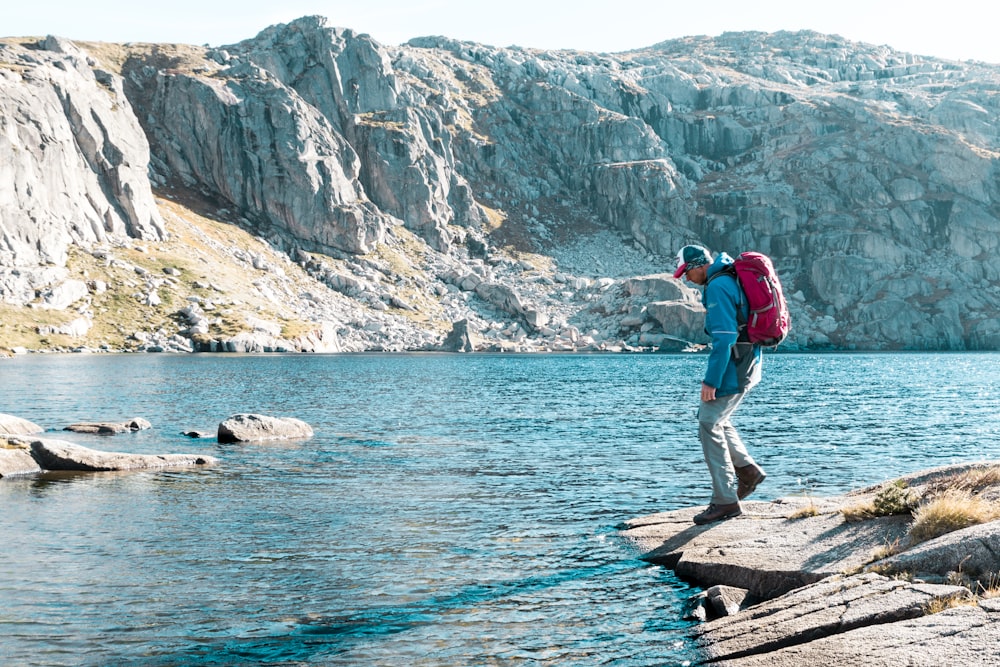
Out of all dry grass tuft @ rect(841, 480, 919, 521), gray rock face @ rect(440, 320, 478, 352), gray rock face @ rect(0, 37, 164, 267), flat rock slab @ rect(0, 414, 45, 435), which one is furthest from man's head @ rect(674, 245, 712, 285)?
gray rock face @ rect(440, 320, 478, 352)

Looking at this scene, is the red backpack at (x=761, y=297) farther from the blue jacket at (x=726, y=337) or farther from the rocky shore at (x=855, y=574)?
the rocky shore at (x=855, y=574)

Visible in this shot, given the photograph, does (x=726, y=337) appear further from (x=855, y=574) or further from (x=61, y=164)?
(x=61, y=164)

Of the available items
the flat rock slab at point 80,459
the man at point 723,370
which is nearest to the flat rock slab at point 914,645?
the man at point 723,370

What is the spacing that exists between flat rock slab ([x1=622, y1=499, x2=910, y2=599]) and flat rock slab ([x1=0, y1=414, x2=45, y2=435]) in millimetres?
26775

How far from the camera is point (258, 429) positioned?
3616 cm

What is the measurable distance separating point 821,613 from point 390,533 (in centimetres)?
1013

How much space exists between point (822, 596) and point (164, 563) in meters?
11.4

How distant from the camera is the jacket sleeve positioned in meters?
14.5

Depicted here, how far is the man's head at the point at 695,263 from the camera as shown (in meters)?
15.2

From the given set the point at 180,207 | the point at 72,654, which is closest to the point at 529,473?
the point at 72,654

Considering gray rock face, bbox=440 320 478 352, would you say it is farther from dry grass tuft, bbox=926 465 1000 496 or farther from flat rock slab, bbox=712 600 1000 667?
flat rock slab, bbox=712 600 1000 667

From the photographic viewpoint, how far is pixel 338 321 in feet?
579

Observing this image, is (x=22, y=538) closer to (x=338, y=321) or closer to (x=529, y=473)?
(x=529, y=473)

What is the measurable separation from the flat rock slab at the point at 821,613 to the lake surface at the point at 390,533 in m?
0.73
